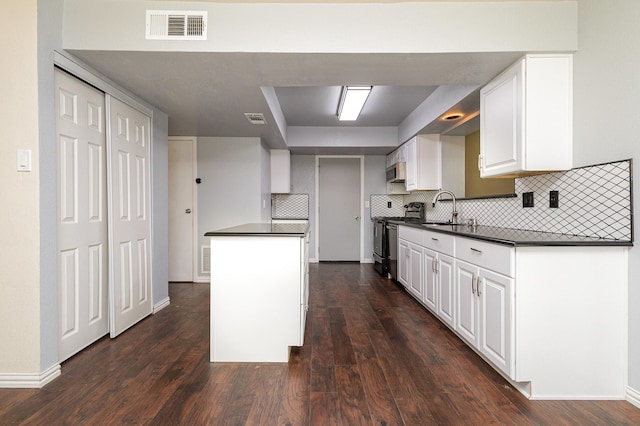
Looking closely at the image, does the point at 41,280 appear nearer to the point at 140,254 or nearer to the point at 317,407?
the point at 140,254

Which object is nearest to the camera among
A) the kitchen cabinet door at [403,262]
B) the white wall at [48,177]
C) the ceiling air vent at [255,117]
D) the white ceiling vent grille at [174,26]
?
the white wall at [48,177]

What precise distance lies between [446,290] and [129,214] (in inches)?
110

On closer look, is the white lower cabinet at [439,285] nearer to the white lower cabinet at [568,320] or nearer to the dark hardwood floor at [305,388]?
the dark hardwood floor at [305,388]

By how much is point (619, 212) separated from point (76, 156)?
3.42 meters

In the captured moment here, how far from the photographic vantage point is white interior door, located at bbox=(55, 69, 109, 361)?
215 centimetres

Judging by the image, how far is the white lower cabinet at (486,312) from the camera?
1849mm

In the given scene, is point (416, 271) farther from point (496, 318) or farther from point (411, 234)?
point (496, 318)

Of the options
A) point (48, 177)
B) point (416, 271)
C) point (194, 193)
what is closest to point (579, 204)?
point (416, 271)

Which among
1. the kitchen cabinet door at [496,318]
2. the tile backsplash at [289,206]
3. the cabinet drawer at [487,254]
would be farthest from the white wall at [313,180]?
the kitchen cabinet door at [496,318]

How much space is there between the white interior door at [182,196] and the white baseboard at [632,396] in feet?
14.6

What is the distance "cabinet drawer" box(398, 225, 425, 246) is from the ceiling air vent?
209 centimetres

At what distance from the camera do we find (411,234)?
12.2ft

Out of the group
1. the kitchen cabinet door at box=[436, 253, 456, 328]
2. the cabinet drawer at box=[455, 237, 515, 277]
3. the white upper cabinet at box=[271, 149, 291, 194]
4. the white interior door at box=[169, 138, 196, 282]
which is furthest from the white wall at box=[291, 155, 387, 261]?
the cabinet drawer at box=[455, 237, 515, 277]

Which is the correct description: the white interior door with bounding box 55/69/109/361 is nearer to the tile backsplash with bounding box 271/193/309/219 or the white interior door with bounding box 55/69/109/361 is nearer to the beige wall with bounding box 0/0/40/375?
the beige wall with bounding box 0/0/40/375
